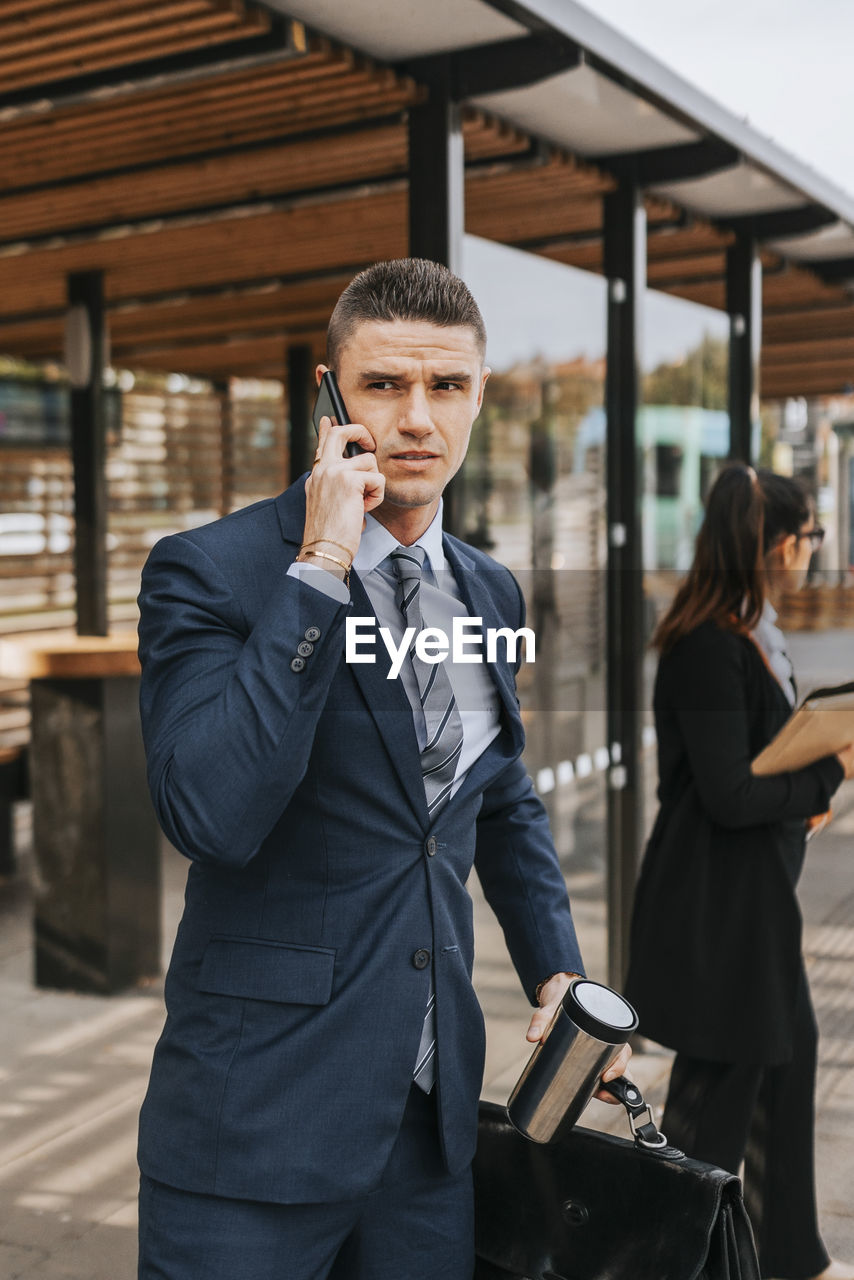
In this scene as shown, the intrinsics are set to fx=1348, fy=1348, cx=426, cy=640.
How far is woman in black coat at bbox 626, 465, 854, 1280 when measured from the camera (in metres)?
3.06

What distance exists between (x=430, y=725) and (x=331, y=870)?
24 cm

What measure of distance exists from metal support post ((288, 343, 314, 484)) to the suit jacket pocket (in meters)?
8.88

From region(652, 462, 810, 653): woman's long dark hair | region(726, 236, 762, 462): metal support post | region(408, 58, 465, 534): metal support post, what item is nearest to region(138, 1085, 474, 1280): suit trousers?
region(652, 462, 810, 653): woman's long dark hair

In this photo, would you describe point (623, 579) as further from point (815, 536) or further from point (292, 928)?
point (292, 928)

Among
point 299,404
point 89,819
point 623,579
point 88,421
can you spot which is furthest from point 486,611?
point 299,404

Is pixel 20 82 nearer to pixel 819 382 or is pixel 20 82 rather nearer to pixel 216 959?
pixel 216 959

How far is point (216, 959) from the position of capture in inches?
65.1

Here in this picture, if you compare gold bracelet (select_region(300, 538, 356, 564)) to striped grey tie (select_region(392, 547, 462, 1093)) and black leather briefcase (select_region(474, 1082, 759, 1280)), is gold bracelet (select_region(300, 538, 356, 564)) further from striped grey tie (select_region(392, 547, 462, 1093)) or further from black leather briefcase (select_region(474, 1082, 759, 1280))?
black leather briefcase (select_region(474, 1082, 759, 1280))

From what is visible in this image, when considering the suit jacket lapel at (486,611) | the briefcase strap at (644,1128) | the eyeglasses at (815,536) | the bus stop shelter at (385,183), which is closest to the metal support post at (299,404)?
the bus stop shelter at (385,183)

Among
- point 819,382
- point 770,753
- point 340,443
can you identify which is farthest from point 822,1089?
point 819,382

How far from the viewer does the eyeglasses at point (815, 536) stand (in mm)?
3273

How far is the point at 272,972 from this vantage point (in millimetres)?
1641

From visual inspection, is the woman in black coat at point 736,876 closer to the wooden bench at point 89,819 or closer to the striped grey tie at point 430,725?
the striped grey tie at point 430,725

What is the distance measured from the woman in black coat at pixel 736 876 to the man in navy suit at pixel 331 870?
1407 mm
